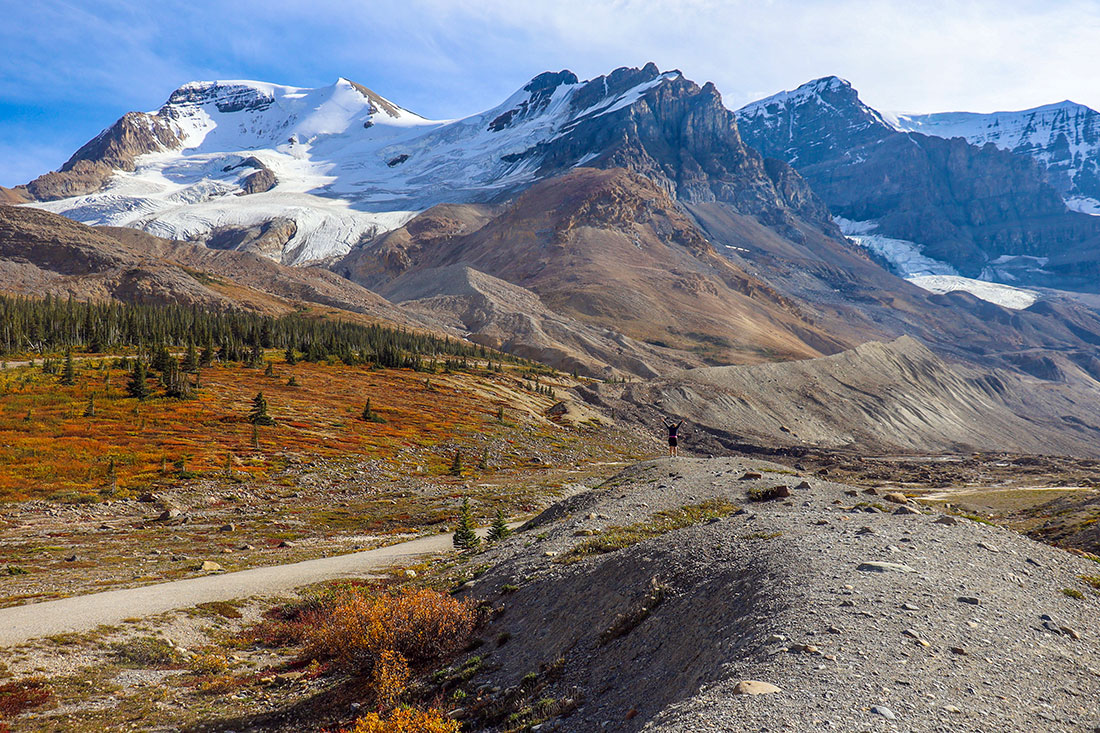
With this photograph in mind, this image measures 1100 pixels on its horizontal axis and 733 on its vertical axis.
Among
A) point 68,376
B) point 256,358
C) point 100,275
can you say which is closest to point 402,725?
point 68,376

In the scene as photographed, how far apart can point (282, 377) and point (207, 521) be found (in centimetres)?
4676

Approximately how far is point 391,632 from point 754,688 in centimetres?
901

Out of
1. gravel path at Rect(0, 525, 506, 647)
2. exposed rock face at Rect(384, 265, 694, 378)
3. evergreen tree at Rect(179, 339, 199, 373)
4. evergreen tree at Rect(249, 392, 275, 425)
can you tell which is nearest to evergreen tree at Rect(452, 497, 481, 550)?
gravel path at Rect(0, 525, 506, 647)

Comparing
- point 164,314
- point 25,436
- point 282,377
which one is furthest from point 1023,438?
point 164,314

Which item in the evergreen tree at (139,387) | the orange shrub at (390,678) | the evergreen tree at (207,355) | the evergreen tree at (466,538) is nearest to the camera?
the orange shrub at (390,678)

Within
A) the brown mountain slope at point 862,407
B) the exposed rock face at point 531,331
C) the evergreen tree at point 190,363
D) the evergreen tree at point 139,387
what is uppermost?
the exposed rock face at point 531,331

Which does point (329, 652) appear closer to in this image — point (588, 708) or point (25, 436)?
point (588, 708)

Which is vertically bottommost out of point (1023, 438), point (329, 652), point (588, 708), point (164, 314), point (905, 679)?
point (1023, 438)

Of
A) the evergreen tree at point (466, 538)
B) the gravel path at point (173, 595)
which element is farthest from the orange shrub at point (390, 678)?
the evergreen tree at point (466, 538)

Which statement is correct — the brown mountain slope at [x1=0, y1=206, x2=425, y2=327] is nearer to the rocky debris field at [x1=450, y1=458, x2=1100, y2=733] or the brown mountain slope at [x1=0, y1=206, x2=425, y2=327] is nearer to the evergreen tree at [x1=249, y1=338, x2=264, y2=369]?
the evergreen tree at [x1=249, y1=338, x2=264, y2=369]

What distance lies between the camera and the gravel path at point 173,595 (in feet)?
55.8

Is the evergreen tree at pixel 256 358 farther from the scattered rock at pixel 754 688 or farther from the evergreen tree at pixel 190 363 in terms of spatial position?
the scattered rock at pixel 754 688

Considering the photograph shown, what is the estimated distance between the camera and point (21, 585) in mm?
21891

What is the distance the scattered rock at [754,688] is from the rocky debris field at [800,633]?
1.2 inches
